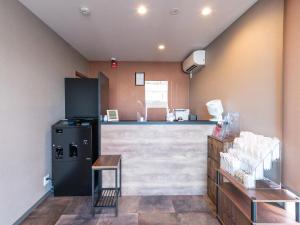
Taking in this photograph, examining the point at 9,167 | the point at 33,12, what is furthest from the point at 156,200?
the point at 33,12

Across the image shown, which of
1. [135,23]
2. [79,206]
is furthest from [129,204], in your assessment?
[135,23]

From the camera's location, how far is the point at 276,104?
7.20 feet

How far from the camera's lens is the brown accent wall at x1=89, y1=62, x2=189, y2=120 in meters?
5.74

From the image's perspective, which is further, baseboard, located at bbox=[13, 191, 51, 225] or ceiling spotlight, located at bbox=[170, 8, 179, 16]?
ceiling spotlight, located at bbox=[170, 8, 179, 16]

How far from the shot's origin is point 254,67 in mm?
2553

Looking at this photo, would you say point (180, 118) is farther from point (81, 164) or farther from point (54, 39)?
point (54, 39)

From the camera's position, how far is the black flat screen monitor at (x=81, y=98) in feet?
12.5

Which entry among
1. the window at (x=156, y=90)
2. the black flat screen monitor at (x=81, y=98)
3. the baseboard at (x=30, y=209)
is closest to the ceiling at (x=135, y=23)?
the black flat screen monitor at (x=81, y=98)

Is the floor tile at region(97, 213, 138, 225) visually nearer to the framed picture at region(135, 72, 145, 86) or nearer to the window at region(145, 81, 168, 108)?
the window at region(145, 81, 168, 108)

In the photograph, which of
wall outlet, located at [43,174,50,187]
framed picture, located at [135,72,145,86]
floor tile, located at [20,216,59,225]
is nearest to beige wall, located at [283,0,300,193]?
floor tile, located at [20,216,59,225]

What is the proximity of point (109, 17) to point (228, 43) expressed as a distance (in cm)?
187

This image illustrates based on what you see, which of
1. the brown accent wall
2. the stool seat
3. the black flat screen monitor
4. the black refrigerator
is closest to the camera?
the stool seat

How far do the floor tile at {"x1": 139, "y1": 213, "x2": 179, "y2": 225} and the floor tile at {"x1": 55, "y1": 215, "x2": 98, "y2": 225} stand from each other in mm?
589

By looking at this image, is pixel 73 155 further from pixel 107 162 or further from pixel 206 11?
pixel 206 11
